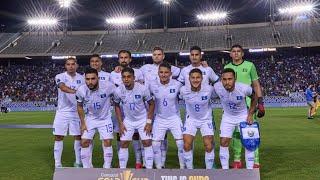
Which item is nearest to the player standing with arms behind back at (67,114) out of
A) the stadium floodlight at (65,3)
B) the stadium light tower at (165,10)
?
the stadium floodlight at (65,3)

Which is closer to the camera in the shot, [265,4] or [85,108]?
[85,108]

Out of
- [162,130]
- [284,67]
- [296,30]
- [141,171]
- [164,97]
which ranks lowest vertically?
[141,171]

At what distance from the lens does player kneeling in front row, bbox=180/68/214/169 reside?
24.2ft

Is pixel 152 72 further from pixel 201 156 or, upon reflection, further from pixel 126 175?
pixel 201 156

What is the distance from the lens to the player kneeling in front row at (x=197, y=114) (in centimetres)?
738

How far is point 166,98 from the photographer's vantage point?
7727 mm

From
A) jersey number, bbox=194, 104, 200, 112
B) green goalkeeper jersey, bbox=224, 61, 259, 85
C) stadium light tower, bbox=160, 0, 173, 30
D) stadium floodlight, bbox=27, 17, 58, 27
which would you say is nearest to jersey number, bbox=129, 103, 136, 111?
jersey number, bbox=194, 104, 200, 112

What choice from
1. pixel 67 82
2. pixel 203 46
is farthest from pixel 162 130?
pixel 203 46

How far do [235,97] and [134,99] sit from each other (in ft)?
6.20

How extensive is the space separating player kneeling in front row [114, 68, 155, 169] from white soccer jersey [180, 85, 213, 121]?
0.69 meters

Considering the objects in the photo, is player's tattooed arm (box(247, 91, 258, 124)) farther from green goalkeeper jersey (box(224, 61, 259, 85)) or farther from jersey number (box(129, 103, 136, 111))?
jersey number (box(129, 103, 136, 111))

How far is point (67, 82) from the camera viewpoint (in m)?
8.82

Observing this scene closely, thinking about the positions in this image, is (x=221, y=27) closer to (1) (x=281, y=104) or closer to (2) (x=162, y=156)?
(1) (x=281, y=104)

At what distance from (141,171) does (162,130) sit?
5.32ft
